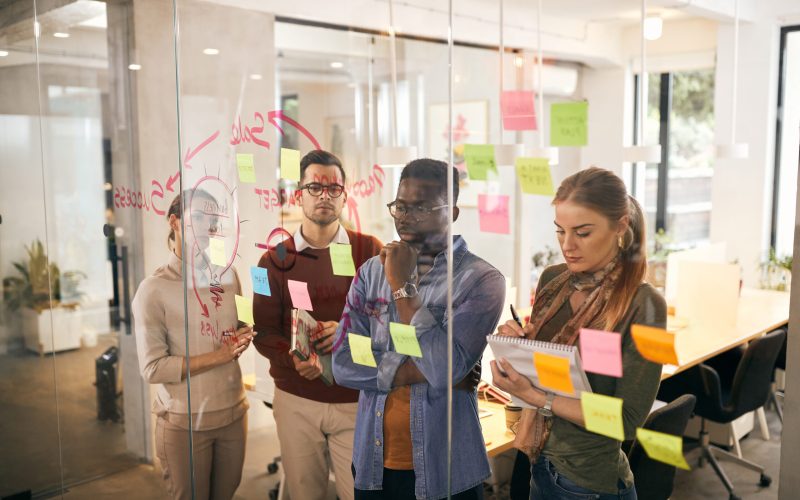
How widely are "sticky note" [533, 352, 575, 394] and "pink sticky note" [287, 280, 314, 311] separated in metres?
0.76

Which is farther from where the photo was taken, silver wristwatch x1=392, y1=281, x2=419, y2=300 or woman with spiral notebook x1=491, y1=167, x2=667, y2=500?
silver wristwatch x1=392, y1=281, x2=419, y2=300

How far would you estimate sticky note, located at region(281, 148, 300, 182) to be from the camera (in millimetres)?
1923

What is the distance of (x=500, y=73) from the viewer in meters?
1.44

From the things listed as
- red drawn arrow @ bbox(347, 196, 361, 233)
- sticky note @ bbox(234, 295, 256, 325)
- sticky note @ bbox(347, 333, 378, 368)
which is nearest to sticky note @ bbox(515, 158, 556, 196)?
red drawn arrow @ bbox(347, 196, 361, 233)

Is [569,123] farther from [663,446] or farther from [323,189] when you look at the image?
[323,189]

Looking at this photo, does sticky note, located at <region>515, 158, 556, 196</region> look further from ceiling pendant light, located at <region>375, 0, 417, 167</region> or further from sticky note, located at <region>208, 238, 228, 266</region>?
sticky note, located at <region>208, 238, 228, 266</region>

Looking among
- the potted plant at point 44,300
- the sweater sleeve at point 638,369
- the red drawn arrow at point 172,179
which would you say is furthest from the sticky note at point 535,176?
the potted plant at point 44,300

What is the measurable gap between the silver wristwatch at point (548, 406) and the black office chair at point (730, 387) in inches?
8.0

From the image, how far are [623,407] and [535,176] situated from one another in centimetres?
47

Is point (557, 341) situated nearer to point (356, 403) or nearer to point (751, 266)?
point (751, 266)

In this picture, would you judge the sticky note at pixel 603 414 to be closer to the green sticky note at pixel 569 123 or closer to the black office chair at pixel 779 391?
the black office chair at pixel 779 391

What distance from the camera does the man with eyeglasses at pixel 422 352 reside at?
1.59 metres

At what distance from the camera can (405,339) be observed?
5.55ft

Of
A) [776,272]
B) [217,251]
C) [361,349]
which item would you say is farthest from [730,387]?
[217,251]
